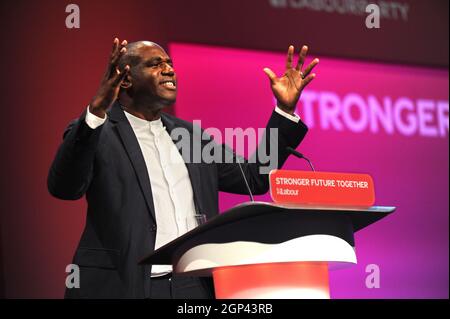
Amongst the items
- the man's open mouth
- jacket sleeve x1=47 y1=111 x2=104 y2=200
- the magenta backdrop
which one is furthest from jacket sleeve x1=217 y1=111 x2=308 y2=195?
the magenta backdrop

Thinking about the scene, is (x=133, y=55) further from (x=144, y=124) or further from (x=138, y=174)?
(x=138, y=174)

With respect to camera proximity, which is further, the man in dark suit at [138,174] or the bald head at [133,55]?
the bald head at [133,55]

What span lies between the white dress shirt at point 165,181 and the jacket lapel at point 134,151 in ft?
0.19

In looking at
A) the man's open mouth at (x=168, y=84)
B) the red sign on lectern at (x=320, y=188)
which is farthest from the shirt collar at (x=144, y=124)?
the red sign on lectern at (x=320, y=188)

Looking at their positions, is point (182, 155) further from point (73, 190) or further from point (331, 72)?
point (331, 72)

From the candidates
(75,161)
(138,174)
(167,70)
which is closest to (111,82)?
(75,161)

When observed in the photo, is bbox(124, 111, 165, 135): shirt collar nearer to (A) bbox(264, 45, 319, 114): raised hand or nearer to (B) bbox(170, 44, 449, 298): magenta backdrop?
(A) bbox(264, 45, 319, 114): raised hand

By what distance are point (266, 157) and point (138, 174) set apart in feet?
1.69

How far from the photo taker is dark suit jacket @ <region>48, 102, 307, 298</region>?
92.3 inches

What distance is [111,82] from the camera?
7.29ft

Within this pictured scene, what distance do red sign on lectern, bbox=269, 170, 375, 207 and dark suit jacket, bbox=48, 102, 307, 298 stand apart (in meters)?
0.71

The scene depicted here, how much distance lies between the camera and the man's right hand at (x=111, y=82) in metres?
2.22

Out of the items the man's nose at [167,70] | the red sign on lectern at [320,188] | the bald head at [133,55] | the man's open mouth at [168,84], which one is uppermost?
the bald head at [133,55]

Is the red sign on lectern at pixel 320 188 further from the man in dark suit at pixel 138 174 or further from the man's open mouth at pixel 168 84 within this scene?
the man's open mouth at pixel 168 84
